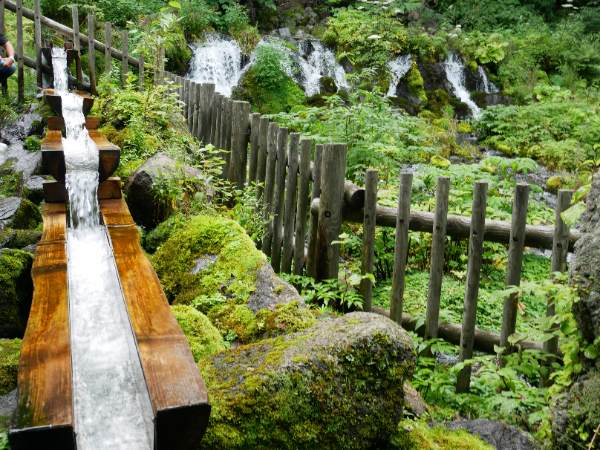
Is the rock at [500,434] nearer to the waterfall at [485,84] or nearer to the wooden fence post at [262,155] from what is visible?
the wooden fence post at [262,155]

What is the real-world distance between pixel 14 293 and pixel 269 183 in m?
2.98

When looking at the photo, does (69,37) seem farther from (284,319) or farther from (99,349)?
(99,349)

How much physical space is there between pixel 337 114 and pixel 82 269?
4.50m

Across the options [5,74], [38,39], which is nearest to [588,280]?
[5,74]

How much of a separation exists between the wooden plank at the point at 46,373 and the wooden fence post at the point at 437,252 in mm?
2612

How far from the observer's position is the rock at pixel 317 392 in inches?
96.7

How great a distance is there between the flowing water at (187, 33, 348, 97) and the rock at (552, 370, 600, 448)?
13.8 meters

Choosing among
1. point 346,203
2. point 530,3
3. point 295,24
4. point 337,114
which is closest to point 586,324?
point 346,203

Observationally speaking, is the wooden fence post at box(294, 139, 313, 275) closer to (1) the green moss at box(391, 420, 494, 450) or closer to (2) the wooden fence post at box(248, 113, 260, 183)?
(2) the wooden fence post at box(248, 113, 260, 183)

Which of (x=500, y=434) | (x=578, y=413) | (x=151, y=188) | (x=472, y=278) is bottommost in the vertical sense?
(x=500, y=434)

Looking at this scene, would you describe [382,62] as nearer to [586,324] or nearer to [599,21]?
[599,21]

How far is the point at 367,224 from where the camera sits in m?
4.70

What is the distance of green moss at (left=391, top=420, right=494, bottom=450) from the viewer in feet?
9.00

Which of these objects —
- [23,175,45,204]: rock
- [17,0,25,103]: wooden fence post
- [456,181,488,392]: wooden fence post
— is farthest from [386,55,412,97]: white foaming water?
[456,181,488,392]: wooden fence post
